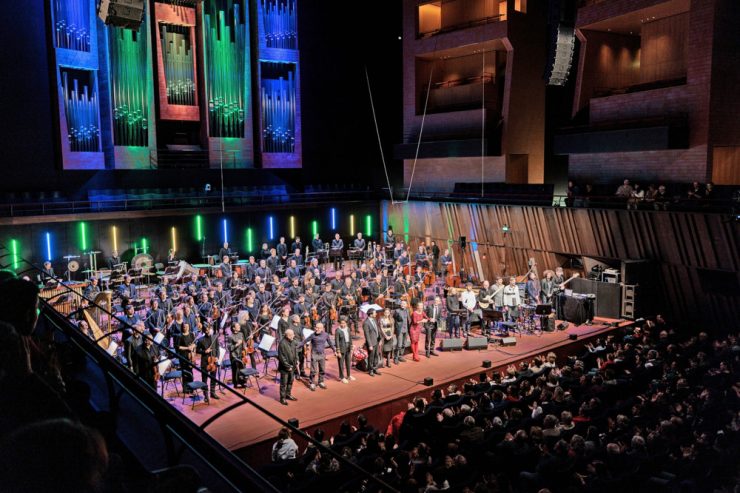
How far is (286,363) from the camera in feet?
37.8

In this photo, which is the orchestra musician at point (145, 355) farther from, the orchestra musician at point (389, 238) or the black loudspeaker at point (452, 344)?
the orchestra musician at point (389, 238)

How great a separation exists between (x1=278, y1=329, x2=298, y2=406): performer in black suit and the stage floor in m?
0.25

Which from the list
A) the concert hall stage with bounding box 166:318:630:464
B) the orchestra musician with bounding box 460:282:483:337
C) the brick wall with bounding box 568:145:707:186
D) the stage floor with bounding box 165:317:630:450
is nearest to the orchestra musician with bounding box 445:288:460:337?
the orchestra musician with bounding box 460:282:483:337

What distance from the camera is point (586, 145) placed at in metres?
21.1

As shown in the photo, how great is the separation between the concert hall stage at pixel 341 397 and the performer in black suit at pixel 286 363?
0.25 meters

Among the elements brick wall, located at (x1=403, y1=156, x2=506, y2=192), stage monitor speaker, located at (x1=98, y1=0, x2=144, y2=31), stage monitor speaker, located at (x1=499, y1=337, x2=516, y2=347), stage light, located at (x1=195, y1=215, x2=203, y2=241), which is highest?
stage monitor speaker, located at (x1=98, y1=0, x2=144, y2=31)

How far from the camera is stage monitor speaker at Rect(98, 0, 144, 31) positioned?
13.0 metres

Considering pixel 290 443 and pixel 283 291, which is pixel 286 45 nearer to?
pixel 283 291

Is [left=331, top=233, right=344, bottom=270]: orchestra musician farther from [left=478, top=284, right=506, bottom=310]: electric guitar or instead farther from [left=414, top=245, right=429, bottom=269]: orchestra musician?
[left=478, top=284, right=506, bottom=310]: electric guitar

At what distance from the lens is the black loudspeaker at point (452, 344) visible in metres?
15.1

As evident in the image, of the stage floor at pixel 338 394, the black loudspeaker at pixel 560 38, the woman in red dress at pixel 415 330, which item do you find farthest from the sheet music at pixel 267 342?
the black loudspeaker at pixel 560 38

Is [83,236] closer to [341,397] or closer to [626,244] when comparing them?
[341,397]

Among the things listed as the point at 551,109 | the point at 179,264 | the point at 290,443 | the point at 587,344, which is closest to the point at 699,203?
the point at 587,344

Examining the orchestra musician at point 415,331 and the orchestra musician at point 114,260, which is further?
the orchestra musician at point 114,260
